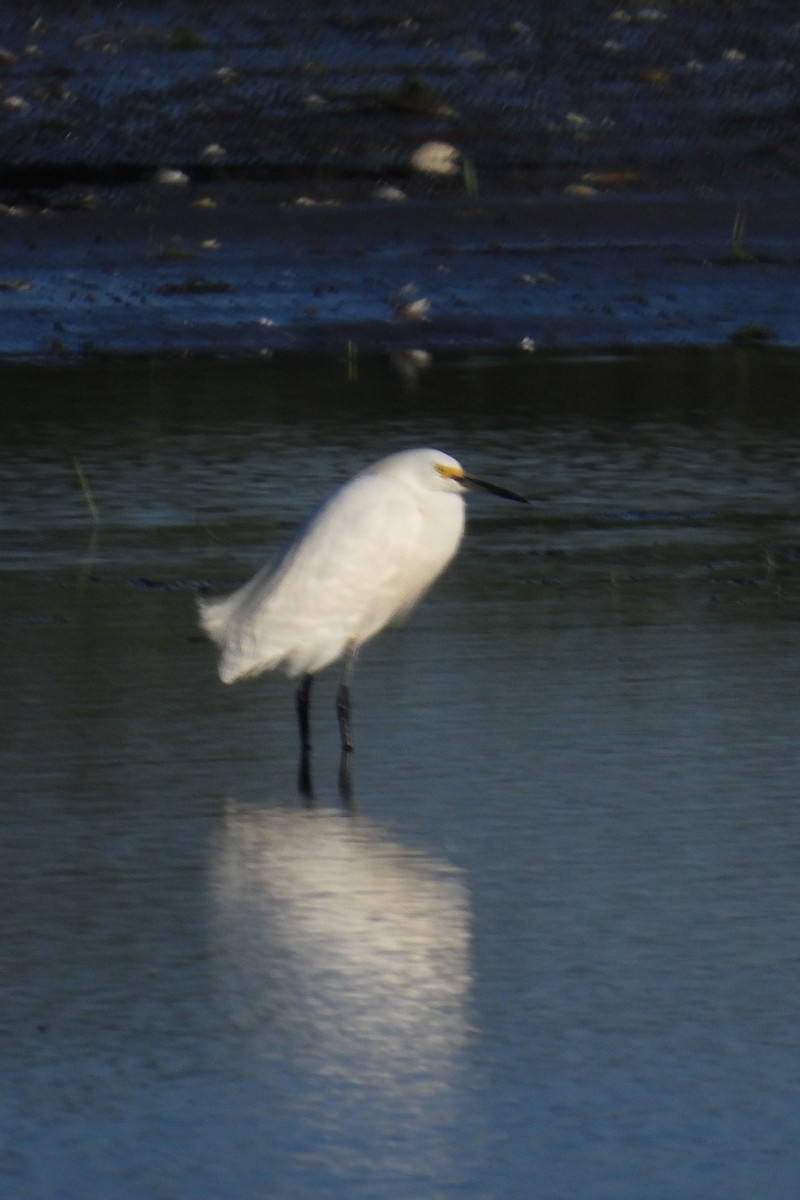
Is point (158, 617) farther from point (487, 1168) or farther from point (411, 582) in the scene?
point (487, 1168)

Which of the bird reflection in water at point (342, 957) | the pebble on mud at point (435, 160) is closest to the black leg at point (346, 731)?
the bird reflection in water at point (342, 957)

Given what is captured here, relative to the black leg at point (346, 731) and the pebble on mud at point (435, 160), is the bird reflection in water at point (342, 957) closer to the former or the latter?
the black leg at point (346, 731)

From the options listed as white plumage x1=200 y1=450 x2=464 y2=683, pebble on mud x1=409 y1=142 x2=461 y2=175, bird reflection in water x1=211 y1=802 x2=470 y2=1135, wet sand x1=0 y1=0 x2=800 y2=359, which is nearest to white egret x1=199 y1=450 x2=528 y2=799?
white plumage x1=200 y1=450 x2=464 y2=683

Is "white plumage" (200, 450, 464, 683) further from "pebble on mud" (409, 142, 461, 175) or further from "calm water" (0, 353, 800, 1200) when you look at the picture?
"pebble on mud" (409, 142, 461, 175)

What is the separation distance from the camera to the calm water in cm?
356

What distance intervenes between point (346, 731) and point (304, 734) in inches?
4.5

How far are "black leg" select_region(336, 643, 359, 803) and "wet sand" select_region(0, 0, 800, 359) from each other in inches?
243

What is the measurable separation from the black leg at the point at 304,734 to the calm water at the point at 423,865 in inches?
1.6

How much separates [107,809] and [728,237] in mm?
9430

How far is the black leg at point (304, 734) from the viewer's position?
17.9 feet

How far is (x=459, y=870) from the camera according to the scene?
4.75 m

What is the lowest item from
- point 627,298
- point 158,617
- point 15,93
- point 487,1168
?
point 487,1168

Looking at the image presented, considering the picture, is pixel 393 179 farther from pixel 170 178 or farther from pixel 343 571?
pixel 343 571

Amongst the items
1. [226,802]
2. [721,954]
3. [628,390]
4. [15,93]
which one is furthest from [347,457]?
[15,93]
